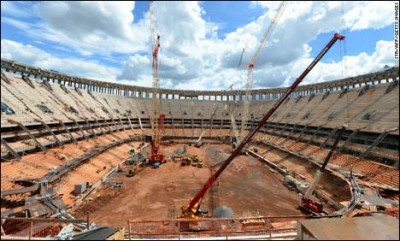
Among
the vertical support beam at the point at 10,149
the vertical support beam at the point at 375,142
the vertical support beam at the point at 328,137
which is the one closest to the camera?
the vertical support beam at the point at 10,149

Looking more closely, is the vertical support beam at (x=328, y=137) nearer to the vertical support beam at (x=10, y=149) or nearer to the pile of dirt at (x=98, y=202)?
the pile of dirt at (x=98, y=202)

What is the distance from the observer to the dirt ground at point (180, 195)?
34.7 m

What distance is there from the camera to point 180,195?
137 feet

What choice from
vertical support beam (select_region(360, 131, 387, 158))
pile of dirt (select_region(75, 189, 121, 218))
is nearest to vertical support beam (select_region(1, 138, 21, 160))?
pile of dirt (select_region(75, 189, 121, 218))

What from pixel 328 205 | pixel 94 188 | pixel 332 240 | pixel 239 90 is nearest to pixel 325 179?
pixel 328 205

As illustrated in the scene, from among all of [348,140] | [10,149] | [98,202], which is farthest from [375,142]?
[10,149]

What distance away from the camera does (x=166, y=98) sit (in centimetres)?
11981

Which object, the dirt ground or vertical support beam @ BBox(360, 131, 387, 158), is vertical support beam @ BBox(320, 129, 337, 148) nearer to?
vertical support beam @ BBox(360, 131, 387, 158)

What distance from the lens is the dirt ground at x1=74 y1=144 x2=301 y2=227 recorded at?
3472cm

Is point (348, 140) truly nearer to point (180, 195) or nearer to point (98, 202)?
point (180, 195)

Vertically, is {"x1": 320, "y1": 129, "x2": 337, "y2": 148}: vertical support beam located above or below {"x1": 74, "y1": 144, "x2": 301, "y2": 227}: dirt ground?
above

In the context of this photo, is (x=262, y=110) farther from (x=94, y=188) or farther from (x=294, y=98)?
(x=94, y=188)

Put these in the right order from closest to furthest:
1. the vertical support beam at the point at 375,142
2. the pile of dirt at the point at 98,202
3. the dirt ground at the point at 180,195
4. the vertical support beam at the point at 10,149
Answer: the pile of dirt at the point at 98,202 < the dirt ground at the point at 180,195 < the vertical support beam at the point at 10,149 < the vertical support beam at the point at 375,142

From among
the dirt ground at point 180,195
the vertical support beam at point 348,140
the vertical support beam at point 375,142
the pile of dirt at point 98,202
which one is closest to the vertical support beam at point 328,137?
the vertical support beam at point 348,140
